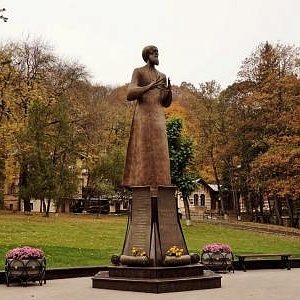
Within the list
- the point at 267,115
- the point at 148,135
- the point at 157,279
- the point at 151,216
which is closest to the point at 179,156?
the point at 267,115

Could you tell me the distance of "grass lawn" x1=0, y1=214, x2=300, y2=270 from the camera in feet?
71.0

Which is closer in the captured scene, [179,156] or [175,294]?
[175,294]

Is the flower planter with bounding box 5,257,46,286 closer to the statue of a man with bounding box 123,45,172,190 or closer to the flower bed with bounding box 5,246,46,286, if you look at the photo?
the flower bed with bounding box 5,246,46,286

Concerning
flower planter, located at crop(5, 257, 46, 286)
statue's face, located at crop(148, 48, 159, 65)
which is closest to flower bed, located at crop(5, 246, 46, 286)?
flower planter, located at crop(5, 257, 46, 286)

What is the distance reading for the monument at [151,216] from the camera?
13.7m

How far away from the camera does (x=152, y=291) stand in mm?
13031

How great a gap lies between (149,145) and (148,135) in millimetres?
268

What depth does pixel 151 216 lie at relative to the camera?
1452cm

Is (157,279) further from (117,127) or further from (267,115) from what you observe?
(117,127)

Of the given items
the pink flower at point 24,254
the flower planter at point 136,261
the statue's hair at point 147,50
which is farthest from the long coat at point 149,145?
the pink flower at point 24,254

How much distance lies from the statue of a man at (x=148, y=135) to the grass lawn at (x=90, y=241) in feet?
18.5

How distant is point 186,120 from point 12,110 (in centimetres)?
1985

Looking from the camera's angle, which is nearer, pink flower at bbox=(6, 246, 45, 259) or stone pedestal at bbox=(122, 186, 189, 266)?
stone pedestal at bbox=(122, 186, 189, 266)

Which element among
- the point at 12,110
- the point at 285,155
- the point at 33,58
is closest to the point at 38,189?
the point at 12,110
